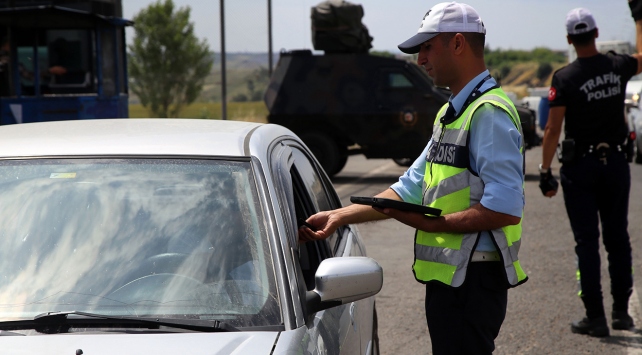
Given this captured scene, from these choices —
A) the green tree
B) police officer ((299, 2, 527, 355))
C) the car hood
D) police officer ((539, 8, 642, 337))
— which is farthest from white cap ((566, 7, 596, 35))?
the green tree

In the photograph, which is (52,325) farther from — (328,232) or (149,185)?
(328,232)

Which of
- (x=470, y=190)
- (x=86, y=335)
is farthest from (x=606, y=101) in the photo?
(x=86, y=335)

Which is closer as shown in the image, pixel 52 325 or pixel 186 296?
pixel 52 325

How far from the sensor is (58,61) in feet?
51.2

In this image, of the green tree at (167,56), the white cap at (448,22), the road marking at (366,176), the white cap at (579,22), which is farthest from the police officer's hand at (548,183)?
the green tree at (167,56)

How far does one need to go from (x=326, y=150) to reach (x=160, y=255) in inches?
536

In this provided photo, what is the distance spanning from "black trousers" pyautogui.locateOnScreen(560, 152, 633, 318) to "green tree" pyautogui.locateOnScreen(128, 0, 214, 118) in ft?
101

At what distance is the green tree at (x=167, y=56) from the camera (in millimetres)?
36156

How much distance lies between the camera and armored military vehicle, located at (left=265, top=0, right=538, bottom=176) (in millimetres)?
16250

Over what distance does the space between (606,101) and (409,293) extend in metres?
2.29

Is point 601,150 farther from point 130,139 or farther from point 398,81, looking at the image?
point 398,81

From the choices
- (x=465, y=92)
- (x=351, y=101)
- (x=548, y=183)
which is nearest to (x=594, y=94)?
(x=548, y=183)

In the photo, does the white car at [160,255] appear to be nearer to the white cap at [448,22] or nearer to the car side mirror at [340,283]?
the car side mirror at [340,283]

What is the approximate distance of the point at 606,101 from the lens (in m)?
5.46
